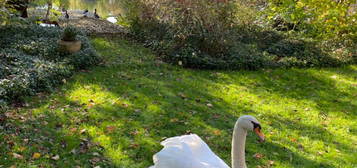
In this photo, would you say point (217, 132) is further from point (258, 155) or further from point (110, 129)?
point (110, 129)

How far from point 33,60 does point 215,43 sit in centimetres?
530

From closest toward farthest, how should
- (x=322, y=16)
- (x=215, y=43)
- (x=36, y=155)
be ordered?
(x=36, y=155)
(x=215, y=43)
(x=322, y=16)

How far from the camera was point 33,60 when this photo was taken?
820 centimetres

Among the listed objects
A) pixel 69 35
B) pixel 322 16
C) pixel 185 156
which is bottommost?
pixel 185 156

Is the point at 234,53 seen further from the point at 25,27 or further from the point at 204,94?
the point at 25,27

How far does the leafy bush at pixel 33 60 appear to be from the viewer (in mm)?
6852

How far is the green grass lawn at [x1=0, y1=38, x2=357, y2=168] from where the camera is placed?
5098 millimetres

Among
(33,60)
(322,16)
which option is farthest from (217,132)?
(322,16)

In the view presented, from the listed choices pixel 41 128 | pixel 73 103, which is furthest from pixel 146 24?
pixel 41 128

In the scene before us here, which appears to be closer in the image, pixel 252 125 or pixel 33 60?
pixel 252 125

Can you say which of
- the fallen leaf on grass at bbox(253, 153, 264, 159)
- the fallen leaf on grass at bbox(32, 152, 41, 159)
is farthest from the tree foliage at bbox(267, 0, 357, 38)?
the fallen leaf on grass at bbox(32, 152, 41, 159)

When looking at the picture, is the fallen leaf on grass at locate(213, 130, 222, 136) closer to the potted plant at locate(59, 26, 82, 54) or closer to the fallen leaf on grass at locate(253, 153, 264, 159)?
the fallen leaf on grass at locate(253, 153, 264, 159)

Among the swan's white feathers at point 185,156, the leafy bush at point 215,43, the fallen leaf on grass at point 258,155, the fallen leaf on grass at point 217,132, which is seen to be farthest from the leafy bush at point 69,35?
the swan's white feathers at point 185,156

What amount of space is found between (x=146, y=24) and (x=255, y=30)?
4223mm
